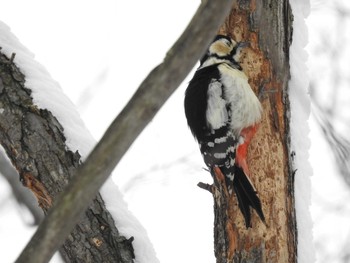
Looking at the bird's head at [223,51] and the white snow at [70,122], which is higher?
the bird's head at [223,51]

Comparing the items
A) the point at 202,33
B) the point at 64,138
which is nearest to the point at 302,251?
the point at 64,138

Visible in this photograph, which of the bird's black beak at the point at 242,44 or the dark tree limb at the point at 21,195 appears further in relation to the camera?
the bird's black beak at the point at 242,44

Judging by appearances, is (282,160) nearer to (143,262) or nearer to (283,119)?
(283,119)

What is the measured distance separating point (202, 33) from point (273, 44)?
4.94 feet

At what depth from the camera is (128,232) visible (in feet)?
8.89

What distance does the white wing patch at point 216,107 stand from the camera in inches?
129

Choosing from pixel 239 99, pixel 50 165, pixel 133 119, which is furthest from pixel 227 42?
pixel 133 119

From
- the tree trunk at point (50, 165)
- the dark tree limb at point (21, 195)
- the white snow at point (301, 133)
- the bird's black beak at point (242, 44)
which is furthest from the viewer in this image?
the bird's black beak at point (242, 44)

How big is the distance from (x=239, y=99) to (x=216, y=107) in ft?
0.37

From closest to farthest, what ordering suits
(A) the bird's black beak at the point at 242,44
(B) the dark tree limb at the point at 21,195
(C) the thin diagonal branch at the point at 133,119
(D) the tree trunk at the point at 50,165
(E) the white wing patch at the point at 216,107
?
1. (C) the thin diagonal branch at the point at 133,119
2. (D) the tree trunk at the point at 50,165
3. (B) the dark tree limb at the point at 21,195
4. (A) the bird's black beak at the point at 242,44
5. (E) the white wing patch at the point at 216,107

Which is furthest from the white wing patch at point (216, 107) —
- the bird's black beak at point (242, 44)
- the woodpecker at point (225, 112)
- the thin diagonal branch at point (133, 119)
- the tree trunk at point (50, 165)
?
the thin diagonal branch at point (133, 119)

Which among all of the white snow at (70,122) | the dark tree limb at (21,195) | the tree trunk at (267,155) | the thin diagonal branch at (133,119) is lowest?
the thin diagonal branch at (133,119)

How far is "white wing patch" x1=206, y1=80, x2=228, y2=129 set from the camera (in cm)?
327

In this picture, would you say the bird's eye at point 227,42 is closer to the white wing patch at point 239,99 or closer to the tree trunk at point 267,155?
the tree trunk at point 267,155
